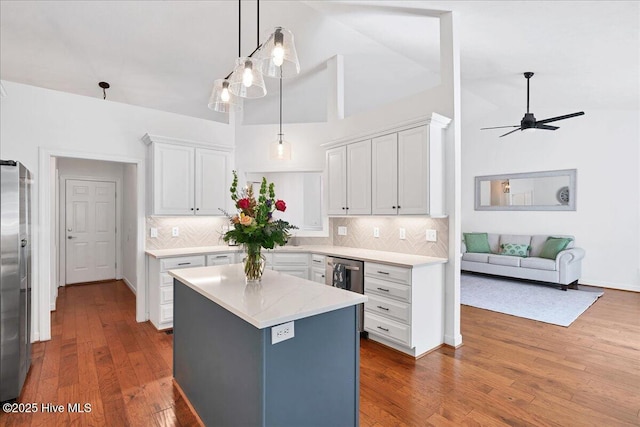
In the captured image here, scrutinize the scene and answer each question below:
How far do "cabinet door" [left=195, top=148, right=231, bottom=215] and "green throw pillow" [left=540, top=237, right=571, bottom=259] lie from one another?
5.82 m

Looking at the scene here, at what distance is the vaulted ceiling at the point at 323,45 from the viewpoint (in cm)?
304

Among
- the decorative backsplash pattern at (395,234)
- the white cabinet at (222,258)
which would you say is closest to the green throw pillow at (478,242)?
the decorative backsplash pattern at (395,234)

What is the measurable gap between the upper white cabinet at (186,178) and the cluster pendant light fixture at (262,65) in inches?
81.8

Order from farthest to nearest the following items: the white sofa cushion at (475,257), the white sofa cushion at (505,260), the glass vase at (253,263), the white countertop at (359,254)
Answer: the white sofa cushion at (475,257), the white sofa cushion at (505,260), the white countertop at (359,254), the glass vase at (253,263)

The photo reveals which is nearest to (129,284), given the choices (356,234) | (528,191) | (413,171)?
(356,234)

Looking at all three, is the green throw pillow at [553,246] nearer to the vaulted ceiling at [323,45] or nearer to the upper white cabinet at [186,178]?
the vaulted ceiling at [323,45]

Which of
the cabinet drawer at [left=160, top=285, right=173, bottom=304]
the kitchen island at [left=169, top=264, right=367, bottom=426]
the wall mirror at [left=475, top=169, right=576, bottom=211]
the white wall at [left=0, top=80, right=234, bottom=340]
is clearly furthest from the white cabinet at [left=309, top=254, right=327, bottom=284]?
the wall mirror at [left=475, top=169, right=576, bottom=211]

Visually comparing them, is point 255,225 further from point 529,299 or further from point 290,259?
point 529,299

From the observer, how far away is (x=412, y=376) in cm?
271

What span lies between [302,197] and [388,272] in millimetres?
2071

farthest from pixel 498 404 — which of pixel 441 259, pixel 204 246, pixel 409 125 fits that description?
pixel 204 246

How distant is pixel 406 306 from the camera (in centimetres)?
304

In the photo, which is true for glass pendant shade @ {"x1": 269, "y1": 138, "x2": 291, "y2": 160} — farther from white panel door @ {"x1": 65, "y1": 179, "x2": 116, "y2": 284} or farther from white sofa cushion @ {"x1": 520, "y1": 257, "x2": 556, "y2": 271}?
white sofa cushion @ {"x1": 520, "y1": 257, "x2": 556, "y2": 271}

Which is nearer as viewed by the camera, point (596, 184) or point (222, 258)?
point (222, 258)
